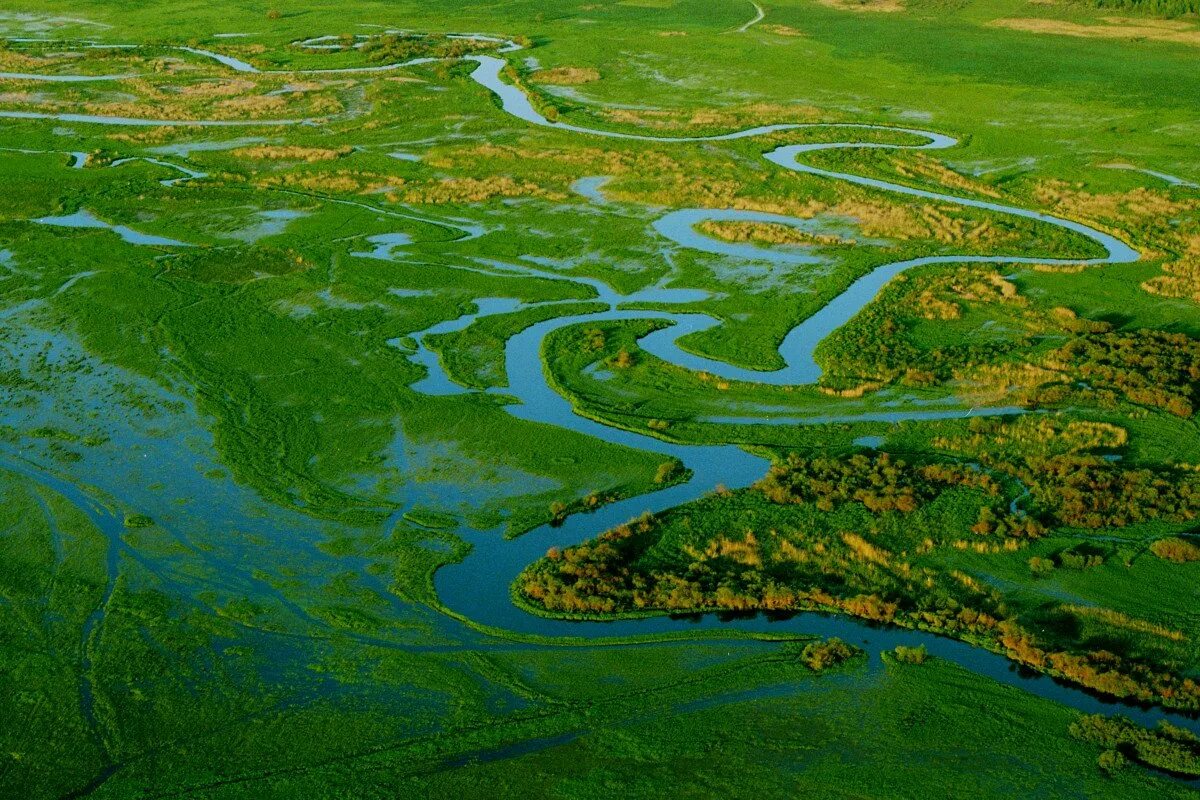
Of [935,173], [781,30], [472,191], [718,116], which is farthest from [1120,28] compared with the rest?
[472,191]

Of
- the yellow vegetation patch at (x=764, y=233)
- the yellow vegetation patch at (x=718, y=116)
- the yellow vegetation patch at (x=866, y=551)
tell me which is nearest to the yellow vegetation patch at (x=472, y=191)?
the yellow vegetation patch at (x=764, y=233)

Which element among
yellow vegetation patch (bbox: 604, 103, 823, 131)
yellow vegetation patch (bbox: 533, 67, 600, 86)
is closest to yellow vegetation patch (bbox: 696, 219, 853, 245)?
yellow vegetation patch (bbox: 604, 103, 823, 131)

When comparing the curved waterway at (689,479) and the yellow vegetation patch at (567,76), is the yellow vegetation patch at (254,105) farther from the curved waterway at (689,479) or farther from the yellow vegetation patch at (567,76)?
the curved waterway at (689,479)

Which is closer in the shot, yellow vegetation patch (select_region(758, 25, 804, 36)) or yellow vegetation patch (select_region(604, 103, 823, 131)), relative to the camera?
yellow vegetation patch (select_region(604, 103, 823, 131))

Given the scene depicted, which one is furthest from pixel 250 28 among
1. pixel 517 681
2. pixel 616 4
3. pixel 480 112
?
pixel 517 681

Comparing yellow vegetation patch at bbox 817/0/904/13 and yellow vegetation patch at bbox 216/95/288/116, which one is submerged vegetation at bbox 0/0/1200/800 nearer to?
yellow vegetation patch at bbox 216/95/288/116

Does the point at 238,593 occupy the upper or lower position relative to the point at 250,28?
lower

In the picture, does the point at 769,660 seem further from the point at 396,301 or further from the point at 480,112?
the point at 480,112
